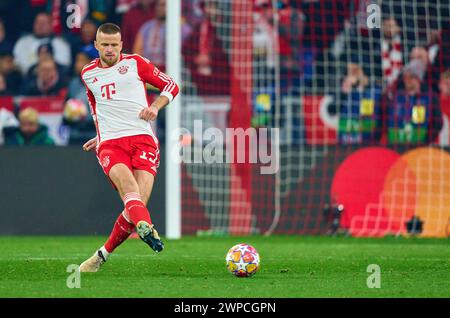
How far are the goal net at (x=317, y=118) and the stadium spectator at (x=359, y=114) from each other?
0.01 metres

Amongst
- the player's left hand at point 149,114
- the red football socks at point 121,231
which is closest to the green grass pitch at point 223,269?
the red football socks at point 121,231

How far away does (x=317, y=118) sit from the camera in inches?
→ 637

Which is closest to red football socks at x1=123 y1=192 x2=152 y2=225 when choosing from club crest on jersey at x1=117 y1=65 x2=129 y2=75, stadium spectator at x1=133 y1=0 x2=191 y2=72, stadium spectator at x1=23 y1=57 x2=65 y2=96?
club crest on jersey at x1=117 y1=65 x2=129 y2=75

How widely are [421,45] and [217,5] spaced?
322cm

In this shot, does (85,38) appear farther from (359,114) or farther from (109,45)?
(109,45)


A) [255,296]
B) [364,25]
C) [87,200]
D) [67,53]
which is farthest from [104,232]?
[255,296]

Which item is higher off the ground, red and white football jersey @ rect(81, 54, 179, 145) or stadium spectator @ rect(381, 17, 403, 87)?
stadium spectator @ rect(381, 17, 403, 87)

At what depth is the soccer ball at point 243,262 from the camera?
855 centimetres

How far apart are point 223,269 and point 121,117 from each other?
5.27 ft

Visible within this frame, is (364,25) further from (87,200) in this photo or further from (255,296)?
(255,296)

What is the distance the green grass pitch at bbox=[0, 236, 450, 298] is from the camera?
738 centimetres

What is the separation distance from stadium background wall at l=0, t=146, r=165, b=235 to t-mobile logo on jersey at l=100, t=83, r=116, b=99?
20.8 ft

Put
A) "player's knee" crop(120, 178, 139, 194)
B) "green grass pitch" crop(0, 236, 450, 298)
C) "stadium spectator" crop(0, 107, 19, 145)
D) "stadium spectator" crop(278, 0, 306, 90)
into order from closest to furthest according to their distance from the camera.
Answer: "green grass pitch" crop(0, 236, 450, 298)
"player's knee" crop(120, 178, 139, 194)
"stadium spectator" crop(0, 107, 19, 145)
"stadium spectator" crop(278, 0, 306, 90)

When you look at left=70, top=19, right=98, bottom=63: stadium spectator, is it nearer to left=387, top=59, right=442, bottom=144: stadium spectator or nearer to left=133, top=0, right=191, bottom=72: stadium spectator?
left=133, top=0, right=191, bottom=72: stadium spectator
